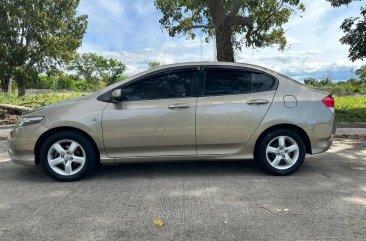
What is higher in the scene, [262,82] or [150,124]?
[262,82]

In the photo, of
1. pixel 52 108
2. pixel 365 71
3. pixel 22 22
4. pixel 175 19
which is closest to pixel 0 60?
pixel 22 22

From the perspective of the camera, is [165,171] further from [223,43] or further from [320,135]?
[223,43]

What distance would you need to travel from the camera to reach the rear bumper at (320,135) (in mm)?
5574

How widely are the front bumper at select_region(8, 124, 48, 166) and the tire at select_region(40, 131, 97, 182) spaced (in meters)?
0.16

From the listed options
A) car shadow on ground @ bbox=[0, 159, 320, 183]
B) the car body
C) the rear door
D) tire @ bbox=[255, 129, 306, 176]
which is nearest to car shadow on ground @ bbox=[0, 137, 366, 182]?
car shadow on ground @ bbox=[0, 159, 320, 183]

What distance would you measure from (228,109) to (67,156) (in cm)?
237

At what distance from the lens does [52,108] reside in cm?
553

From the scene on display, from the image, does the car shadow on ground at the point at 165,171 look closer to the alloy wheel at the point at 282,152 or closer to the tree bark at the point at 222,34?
the alloy wheel at the point at 282,152

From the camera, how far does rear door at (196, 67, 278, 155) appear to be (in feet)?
17.9

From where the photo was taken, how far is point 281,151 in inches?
219

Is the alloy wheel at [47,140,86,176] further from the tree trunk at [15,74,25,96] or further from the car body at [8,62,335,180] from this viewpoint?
the tree trunk at [15,74,25,96]

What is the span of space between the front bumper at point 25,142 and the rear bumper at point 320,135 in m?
3.81

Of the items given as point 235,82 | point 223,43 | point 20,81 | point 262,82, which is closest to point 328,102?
point 262,82

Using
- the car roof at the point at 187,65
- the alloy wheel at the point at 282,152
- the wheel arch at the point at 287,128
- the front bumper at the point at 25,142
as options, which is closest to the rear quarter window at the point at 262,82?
the car roof at the point at 187,65
